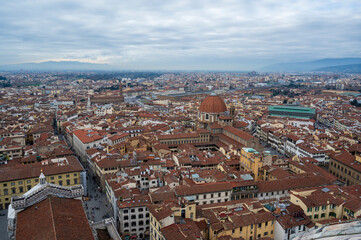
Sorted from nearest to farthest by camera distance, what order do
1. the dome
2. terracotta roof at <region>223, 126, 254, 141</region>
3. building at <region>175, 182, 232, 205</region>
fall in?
building at <region>175, 182, 232, 205</region> < terracotta roof at <region>223, 126, 254, 141</region> < the dome

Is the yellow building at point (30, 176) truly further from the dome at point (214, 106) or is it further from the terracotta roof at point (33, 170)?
the dome at point (214, 106)

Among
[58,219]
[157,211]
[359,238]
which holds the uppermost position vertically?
[359,238]

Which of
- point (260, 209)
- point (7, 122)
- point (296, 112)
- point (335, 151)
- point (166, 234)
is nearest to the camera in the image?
point (166, 234)

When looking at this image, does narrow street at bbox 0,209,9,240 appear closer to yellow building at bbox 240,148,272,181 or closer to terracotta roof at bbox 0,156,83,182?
terracotta roof at bbox 0,156,83,182

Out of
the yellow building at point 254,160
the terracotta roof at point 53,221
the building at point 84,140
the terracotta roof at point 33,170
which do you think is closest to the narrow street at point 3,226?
the terracotta roof at point 33,170

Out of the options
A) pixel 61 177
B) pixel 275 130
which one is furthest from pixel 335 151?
pixel 61 177

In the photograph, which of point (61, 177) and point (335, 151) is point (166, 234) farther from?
point (335, 151)

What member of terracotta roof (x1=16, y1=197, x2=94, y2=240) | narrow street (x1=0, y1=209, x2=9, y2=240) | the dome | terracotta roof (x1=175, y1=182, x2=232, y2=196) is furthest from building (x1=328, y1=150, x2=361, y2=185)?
narrow street (x1=0, y1=209, x2=9, y2=240)
